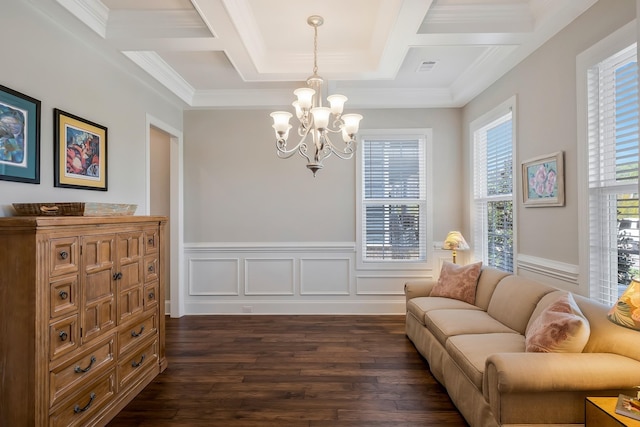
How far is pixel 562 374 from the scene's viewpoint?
1.78m

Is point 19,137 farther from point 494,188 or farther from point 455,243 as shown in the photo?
point 494,188

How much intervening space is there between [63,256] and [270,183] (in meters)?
3.03

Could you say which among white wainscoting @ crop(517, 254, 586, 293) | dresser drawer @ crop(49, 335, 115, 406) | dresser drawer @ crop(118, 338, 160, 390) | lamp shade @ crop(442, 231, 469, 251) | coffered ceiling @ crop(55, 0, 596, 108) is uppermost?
coffered ceiling @ crop(55, 0, 596, 108)

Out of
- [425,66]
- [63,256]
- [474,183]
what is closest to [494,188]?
[474,183]

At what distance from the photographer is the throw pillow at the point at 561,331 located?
1.97 metres

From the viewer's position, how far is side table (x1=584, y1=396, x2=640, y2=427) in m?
1.48

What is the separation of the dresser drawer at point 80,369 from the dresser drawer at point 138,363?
0.59 ft

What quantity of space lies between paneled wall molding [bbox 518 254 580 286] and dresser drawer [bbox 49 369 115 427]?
3.41 meters

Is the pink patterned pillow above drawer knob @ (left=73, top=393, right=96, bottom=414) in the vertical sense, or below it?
above

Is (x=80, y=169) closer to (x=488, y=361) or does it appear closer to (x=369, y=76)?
(x=369, y=76)

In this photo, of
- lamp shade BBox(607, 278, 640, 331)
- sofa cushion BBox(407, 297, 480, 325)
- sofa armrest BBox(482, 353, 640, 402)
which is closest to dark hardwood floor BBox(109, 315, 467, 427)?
sofa cushion BBox(407, 297, 480, 325)

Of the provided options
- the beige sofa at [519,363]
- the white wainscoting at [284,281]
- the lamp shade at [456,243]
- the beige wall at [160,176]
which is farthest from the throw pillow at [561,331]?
the beige wall at [160,176]

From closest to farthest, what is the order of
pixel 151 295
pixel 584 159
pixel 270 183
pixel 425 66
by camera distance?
pixel 584 159 → pixel 151 295 → pixel 425 66 → pixel 270 183

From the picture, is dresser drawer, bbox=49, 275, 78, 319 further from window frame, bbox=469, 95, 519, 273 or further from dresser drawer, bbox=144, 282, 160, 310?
window frame, bbox=469, 95, 519, 273
